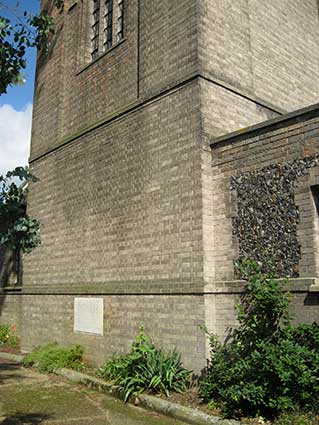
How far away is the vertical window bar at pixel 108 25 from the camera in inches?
462

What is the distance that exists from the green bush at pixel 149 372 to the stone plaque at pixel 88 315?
1.60 m

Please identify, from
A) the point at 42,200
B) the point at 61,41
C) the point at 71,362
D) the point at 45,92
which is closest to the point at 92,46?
the point at 61,41

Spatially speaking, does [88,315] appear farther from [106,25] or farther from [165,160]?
[106,25]

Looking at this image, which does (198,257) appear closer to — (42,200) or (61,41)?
(42,200)

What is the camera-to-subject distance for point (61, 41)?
12.9 m

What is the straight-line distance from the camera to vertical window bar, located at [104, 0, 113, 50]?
38.5 feet

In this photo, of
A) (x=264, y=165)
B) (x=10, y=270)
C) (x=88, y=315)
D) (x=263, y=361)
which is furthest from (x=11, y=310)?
(x=263, y=361)

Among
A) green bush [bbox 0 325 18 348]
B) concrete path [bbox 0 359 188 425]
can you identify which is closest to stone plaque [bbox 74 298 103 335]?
concrete path [bbox 0 359 188 425]

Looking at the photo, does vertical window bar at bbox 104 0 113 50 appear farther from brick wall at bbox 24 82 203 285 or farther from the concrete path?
the concrete path

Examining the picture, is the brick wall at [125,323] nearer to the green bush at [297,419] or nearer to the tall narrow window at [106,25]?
the green bush at [297,419]

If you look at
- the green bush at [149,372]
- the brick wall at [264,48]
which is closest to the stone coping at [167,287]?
the green bush at [149,372]

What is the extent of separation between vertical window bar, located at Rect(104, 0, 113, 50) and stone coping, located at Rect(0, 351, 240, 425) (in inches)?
324

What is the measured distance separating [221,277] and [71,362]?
4147 mm

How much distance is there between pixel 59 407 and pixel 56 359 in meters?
2.75
